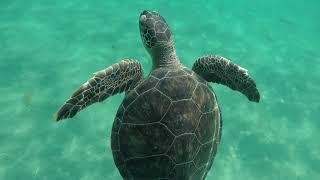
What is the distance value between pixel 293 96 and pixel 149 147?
8.57 meters

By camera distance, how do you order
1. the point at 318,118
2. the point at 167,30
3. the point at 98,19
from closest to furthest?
the point at 167,30 < the point at 318,118 < the point at 98,19

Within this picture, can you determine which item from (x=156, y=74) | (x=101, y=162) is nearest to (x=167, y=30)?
(x=156, y=74)

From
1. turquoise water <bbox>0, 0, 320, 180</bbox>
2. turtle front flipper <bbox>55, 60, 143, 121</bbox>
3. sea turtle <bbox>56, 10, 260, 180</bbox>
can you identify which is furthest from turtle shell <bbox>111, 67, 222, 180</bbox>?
turquoise water <bbox>0, 0, 320, 180</bbox>

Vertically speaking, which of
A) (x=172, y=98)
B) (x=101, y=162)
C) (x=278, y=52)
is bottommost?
(x=278, y=52)

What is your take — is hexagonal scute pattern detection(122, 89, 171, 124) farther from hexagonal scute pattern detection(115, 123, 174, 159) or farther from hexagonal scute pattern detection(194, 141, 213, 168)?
hexagonal scute pattern detection(194, 141, 213, 168)

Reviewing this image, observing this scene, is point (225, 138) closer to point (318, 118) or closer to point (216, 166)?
point (216, 166)

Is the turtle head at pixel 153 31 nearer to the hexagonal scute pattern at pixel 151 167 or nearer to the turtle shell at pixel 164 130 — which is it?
the turtle shell at pixel 164 130

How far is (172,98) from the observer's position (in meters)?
4.09

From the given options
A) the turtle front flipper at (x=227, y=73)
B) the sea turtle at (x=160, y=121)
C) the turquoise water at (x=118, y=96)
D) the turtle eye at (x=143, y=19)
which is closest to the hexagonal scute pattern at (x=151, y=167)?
the sea turtle at (x=160, y=121)

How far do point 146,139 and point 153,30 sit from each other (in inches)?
67.1

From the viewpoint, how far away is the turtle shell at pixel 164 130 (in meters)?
3.95

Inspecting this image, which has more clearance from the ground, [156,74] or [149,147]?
[156,74]

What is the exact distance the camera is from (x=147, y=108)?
13.3 ft

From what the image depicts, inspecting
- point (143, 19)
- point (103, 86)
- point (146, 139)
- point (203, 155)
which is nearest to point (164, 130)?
point (146, 139)
